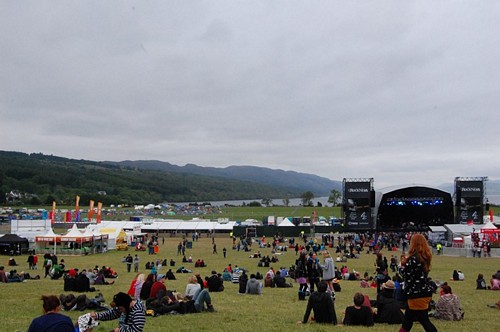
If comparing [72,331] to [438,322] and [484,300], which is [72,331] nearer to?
[438,322]

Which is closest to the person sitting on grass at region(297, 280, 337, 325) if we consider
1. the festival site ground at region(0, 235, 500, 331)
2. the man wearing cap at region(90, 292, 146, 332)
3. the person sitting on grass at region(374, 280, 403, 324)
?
the festival site ground at region(0, 235, 500, 331)

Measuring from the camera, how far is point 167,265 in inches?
1152

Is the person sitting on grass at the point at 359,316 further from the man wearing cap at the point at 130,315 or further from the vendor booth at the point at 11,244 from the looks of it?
the vendor booth at the point at 11,244

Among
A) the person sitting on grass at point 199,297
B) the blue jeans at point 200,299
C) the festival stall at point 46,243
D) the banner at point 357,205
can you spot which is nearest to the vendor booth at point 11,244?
the festival stall at point 46,243

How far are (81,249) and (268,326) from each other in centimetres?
2971

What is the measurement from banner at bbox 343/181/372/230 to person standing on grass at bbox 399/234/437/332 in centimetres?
4644

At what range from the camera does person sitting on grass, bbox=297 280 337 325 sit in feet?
28.8

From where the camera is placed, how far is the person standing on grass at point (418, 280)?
5.89 meters

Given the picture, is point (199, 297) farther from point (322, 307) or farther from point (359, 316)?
point (359, 316)

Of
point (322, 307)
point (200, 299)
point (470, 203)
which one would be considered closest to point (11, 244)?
point (200, 299)

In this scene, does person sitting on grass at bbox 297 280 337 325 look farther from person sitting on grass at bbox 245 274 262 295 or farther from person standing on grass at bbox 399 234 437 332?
person sitting on grass at bbox 245 274 262 295

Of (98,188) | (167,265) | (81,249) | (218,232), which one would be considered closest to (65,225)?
(218,232)

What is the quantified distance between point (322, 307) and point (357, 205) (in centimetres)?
4456

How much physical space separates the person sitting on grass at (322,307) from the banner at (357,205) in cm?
4372
